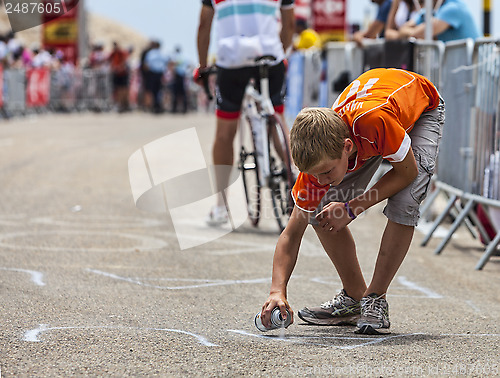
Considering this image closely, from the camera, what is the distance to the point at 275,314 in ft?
12.8

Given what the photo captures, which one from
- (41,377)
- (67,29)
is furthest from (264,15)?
(67,29)

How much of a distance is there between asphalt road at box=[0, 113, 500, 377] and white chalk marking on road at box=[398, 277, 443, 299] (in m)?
0.03

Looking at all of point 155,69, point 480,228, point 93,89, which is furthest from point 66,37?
point 480,228

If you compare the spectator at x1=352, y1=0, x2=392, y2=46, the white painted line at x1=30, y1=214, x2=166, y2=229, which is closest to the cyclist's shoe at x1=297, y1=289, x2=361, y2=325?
the white painted line at x1=30, y1=214, x2=166, y2=229

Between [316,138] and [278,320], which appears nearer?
[316,138]

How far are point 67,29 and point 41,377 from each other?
103ft

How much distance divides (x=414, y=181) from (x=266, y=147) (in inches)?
121

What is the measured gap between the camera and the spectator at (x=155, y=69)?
25891mm

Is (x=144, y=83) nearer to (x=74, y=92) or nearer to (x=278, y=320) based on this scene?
(x=74, y=92)

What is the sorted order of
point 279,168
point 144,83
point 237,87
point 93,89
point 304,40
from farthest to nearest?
point 93,89
point 144,83
point 304,40
point 237,87
point 279,168

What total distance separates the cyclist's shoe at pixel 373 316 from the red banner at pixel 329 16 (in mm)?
19275

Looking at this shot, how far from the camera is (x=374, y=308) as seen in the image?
13.7 ft

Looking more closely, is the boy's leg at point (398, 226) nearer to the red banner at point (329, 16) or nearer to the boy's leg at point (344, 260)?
the boy's leg at point (344, 260)

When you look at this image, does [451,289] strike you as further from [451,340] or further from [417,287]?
[451,340]
